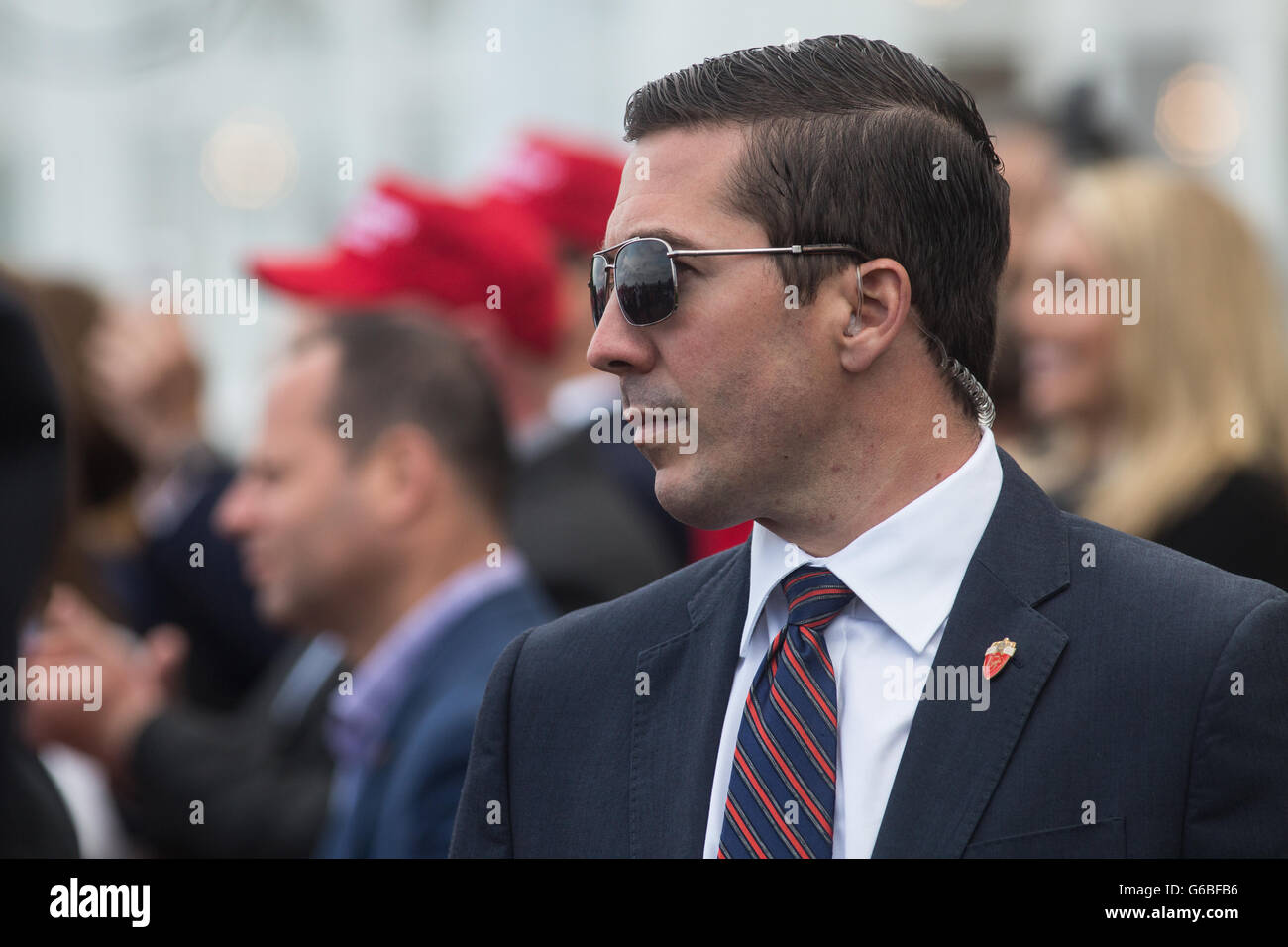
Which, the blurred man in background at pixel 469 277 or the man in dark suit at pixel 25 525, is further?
the blurred man in background at pixel 469 277

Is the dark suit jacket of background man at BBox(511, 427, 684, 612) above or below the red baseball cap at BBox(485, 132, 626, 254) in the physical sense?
below

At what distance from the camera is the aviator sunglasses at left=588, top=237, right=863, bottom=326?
6.32 feet

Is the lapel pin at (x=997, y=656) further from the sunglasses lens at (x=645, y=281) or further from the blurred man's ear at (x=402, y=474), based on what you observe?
the blurred man's ear at (x=402, y=474)

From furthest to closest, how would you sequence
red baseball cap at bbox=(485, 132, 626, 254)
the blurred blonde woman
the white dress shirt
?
red baseball cap at bbox=(485, 132, 626, 254) → the blurred blonde woman → the white dress shirt

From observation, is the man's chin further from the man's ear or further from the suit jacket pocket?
the suit jacket pocket

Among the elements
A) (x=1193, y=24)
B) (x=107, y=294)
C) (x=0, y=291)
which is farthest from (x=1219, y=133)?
(x=0, y=291)

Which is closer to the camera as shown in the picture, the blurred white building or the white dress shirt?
the white dress shirt

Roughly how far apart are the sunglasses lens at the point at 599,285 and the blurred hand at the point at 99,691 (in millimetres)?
2366

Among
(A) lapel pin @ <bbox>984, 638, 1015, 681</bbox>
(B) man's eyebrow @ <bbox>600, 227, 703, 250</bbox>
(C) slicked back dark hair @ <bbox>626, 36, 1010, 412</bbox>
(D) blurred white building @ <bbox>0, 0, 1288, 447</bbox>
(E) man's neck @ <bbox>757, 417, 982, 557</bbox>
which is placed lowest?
(A) lapel pin @ <bbox>984, 638, 1015, 681</bbox>

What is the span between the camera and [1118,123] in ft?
19.0

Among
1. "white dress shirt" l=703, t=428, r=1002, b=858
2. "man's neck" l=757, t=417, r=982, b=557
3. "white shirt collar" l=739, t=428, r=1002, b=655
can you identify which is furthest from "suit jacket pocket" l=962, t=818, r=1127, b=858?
"man's neck" l=757, t=417, r=982, b=557

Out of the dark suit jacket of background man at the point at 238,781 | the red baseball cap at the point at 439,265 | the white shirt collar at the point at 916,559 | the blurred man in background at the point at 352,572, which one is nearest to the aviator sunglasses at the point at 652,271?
the white shirt collar at the point at 916,559

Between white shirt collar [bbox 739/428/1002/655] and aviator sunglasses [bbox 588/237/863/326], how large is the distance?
1.00 feet

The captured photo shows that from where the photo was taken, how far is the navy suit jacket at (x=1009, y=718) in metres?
1.73
